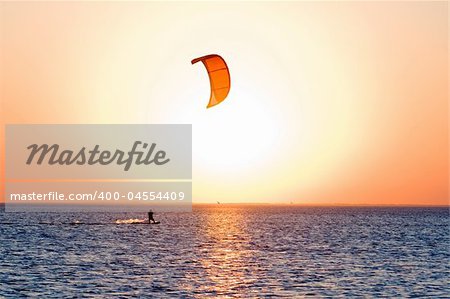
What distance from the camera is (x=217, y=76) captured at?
49625 millimetres

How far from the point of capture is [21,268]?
54.2 metres

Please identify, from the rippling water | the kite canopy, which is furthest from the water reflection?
the kite canopy

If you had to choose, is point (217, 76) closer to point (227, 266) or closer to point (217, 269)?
point (217, 269)

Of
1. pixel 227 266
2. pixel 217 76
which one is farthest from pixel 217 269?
pixel 217 76

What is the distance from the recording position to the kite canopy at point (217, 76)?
48.4 m

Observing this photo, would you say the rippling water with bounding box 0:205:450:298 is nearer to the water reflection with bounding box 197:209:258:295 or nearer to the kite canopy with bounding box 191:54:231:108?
the water reflection with bounding box 197:209:258:295

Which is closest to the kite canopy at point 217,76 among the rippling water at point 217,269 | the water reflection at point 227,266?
the water reflection at point 227,266

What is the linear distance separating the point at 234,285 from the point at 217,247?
Result: 109 ft

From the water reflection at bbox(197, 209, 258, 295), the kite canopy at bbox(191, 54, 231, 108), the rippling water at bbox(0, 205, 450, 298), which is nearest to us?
the rippling water at bbox(0, 205, 450, 298)

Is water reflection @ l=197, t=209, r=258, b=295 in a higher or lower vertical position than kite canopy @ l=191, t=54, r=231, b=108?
lower

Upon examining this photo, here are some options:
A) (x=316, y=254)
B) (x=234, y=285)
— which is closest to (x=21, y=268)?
(x=234, y=285)

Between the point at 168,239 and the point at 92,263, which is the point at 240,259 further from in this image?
the point at 168,239

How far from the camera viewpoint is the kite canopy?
159ft

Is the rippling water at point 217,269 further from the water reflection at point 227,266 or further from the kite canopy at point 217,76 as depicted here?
the kite canopy at point 217,76
